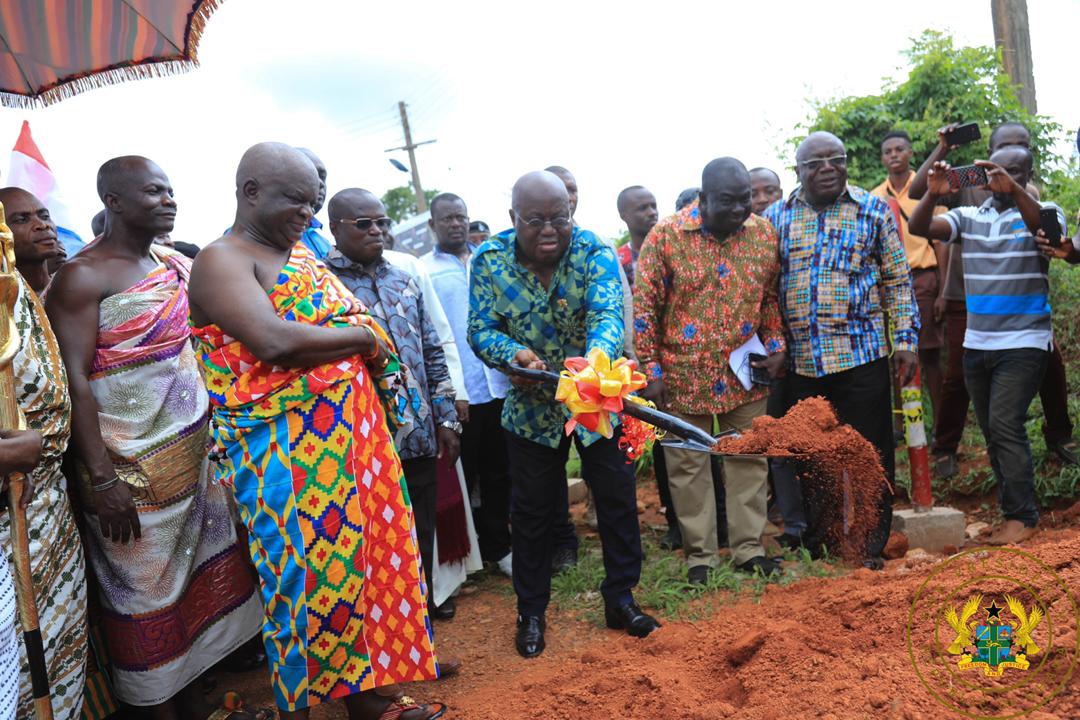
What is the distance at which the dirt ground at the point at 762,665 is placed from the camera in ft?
7.29

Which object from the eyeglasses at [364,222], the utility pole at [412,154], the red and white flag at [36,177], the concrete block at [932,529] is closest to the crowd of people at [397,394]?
the eyeglasses at [364,222]

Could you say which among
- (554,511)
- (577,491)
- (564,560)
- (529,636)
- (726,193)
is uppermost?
(726,193)

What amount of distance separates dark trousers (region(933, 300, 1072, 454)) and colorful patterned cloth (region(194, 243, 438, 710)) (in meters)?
3.83

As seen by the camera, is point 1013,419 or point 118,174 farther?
point 1013,419

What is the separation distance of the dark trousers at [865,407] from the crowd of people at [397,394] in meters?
0.02

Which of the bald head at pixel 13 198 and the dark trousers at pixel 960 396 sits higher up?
the bald head at pixel 13 198

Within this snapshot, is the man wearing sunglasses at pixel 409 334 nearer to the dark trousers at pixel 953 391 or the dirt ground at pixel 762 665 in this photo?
the dirt ground at pixel 762 665

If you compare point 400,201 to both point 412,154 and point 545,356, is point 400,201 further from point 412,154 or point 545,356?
point 545,356

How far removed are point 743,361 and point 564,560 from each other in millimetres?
1552

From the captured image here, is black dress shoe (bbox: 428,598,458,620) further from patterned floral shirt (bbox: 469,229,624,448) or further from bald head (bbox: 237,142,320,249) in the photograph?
bald head (bbox: 237,142,320,249)

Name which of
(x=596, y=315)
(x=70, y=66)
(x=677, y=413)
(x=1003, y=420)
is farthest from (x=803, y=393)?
(x=70, y=66)

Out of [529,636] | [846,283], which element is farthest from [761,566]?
[846,283]

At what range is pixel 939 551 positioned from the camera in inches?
177

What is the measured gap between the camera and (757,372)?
4.24 meters
